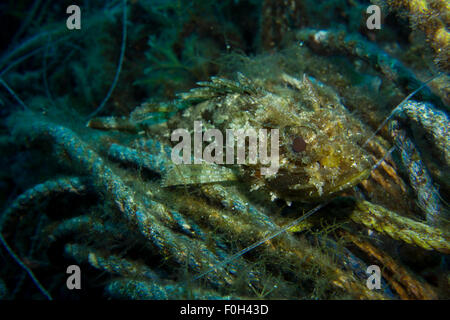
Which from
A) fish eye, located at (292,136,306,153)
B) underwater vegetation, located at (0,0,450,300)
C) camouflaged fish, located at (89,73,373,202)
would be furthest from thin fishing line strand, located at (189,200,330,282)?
fish eye, located at (292,136,306,153)

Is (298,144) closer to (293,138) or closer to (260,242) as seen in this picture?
(293,138)

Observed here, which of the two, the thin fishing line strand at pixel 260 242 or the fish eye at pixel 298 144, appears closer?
the thin fishing line strand at pixel 260 242

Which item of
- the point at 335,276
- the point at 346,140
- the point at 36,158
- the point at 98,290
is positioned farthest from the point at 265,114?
the point at 36,158

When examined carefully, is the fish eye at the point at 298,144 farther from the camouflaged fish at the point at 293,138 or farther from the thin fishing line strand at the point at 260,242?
the thin fishing line strand at the point at 260,242

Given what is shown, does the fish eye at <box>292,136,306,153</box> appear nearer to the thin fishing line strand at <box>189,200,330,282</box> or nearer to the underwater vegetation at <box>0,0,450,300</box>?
the underwater vegetation at <box>0,0,450,300</box>

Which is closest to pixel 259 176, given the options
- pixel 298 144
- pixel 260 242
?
pixel 298 144

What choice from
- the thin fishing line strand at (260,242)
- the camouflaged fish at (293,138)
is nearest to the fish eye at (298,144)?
the camouflaged fish at (293,138)
